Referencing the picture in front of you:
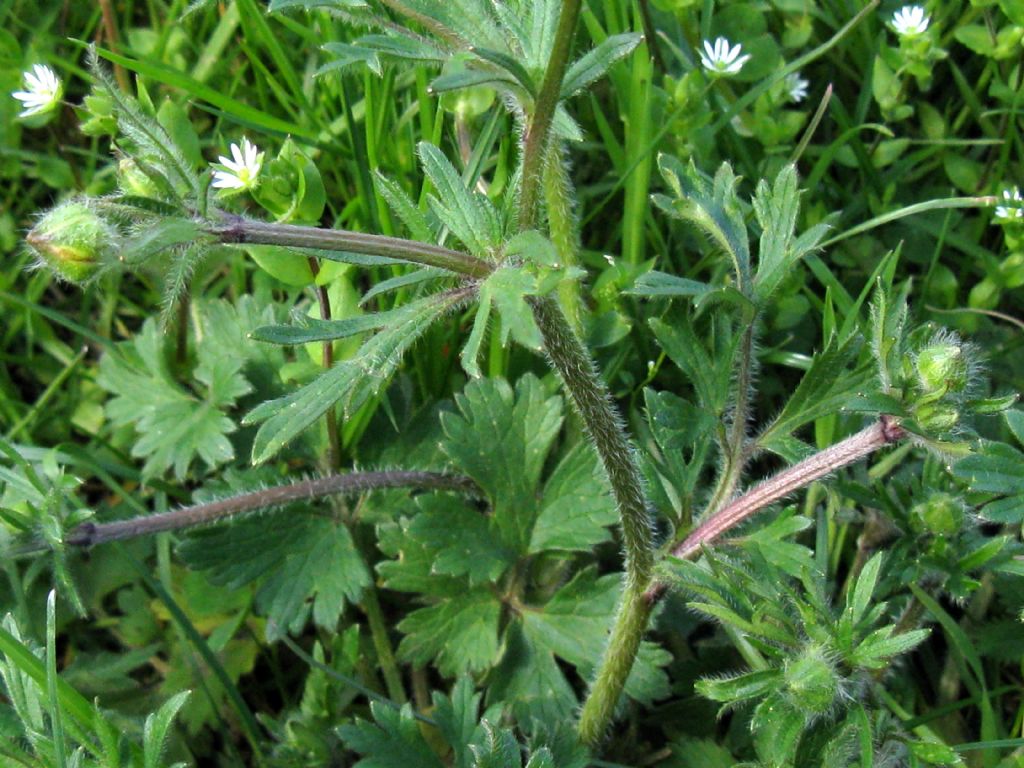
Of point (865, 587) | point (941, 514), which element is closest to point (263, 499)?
point (865, 587)

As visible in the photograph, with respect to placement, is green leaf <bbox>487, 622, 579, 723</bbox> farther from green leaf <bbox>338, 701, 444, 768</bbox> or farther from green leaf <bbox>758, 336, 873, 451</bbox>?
green leaf <bbox>758, 336, 873, 451</bbox>

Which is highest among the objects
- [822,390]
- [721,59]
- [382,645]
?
[721,59]

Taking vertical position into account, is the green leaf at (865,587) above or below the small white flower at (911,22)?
below

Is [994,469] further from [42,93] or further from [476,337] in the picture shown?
[42,93]

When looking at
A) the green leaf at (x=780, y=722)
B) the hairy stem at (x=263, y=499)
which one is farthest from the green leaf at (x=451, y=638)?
the green leaf at (x=780, y=722)

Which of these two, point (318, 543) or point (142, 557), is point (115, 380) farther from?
point (318, 543)

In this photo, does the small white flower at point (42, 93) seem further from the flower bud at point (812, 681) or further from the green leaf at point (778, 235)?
the flower bud at point (812, 681)
